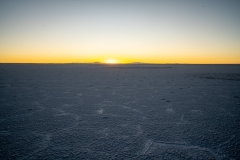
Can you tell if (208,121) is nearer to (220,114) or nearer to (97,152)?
(220,114)

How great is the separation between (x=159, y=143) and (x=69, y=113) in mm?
2524

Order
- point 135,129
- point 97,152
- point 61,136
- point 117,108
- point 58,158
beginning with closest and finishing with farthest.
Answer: point 58,158, point 97,152, point 61,136, point 135,129, point 117,108

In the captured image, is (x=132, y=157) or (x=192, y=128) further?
(x=192, y=128)

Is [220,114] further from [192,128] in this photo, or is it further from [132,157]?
[132,157]

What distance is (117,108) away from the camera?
4.62 metres

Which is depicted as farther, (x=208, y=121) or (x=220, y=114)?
(x=220, y=114)

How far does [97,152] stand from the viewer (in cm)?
234

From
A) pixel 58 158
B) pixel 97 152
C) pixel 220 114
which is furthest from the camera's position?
pixel 220 114

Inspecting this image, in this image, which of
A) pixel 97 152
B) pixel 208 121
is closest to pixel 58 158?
pixel 97 152

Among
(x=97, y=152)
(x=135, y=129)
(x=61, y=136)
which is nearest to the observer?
(x=97, y=152)

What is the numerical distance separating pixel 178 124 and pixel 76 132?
2.14 m

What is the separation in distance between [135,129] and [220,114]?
8.24 feet

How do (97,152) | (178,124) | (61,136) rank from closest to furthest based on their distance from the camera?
1. (97,152)
2. (61,136)
3. (178,124)

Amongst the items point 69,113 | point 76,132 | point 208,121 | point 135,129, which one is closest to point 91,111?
point 69,113
